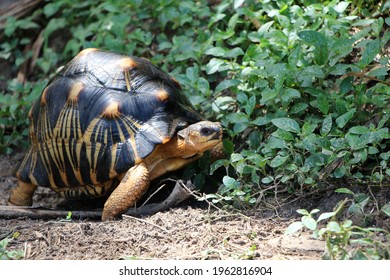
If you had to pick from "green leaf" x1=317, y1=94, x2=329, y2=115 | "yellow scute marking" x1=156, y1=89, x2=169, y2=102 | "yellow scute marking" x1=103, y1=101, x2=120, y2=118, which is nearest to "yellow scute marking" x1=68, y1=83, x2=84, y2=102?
"yellow scute marking" x1=103, y1=101, x2=120, y2=118

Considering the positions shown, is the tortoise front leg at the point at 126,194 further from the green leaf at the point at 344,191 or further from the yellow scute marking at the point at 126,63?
the green leaf at the point at 344,191

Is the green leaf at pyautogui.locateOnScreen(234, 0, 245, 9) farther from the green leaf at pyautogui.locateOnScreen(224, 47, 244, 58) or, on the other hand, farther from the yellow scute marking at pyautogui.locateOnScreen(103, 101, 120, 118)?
the yellow scute marking at pyautogui.locateOnScreen(103, 101, 120, 118)

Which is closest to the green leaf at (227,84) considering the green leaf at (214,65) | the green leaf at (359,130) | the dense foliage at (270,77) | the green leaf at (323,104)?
the dense foliage at (270,77)

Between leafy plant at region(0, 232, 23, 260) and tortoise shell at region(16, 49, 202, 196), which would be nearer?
leafy plant at region(0, 232, 23, 260)

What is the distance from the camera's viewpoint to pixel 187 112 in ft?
14.4

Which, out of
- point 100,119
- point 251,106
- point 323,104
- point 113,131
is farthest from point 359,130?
point 100,119

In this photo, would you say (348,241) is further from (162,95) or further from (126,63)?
(126,63)

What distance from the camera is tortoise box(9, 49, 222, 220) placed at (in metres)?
4.11

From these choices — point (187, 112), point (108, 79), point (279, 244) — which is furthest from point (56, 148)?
point (279, 244)

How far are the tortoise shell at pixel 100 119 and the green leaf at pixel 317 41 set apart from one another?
0.92 m

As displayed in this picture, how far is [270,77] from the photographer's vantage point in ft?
14.1

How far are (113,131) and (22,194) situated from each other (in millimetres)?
1038
